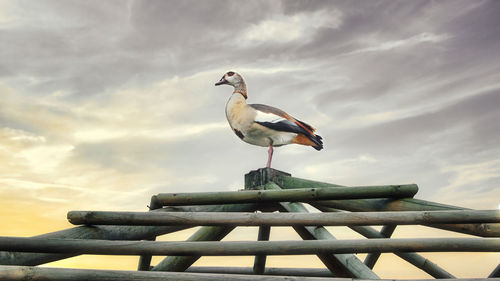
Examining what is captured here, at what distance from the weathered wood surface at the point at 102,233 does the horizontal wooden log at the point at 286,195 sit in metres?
0.16

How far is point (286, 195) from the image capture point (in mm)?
4539

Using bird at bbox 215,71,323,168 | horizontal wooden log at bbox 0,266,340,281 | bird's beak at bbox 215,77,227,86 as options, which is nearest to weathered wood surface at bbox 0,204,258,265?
horizontal wooden log at bbox 0,266,340,281

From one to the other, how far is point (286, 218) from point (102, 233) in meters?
1.38

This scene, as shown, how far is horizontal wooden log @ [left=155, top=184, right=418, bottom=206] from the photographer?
4.36 metres

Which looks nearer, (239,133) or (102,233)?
(102,233)

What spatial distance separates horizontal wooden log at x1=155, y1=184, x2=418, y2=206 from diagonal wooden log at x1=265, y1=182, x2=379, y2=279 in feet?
0.57

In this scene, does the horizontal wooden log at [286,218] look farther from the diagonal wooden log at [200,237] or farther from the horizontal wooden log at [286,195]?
the horizontal wooden log at [286,195]

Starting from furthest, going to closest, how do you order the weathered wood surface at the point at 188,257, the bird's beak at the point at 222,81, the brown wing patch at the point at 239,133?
1. the bird's beak at the point at 222,81
2. the brown wing patch at the point at 239,133
3. the weathered wood surface at the point at 188,257

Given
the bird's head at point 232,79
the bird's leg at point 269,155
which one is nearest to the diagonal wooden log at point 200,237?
the bird's leg at point 269,155

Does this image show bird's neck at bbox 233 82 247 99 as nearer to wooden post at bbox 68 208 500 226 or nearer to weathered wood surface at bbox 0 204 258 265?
weathered wood surface at bbox 0 204 258 265

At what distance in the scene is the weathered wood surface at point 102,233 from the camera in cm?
326

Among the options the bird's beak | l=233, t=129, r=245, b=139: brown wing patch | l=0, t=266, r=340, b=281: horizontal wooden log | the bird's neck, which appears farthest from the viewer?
the bird's beak

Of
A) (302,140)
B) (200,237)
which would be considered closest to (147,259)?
(200,237)

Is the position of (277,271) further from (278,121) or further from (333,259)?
(333,259)
